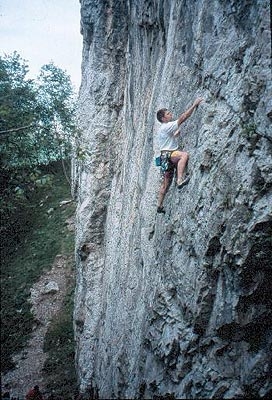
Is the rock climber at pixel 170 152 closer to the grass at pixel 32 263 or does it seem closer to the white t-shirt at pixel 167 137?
the white t-shirt at pixel 167 137

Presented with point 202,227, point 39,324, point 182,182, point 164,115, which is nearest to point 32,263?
point 39,324

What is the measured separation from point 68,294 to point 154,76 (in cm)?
1573

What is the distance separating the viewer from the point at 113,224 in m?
12.2

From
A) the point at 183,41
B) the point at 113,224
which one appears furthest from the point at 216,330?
the point at 113,224

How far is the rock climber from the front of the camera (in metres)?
6.11

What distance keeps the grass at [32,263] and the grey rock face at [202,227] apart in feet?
20.0

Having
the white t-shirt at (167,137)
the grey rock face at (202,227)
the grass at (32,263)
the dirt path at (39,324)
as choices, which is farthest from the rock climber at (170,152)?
the dirt path at (39,324)

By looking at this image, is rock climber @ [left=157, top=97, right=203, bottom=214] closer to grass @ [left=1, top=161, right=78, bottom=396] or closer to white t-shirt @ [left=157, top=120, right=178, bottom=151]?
white t-shirt @ [left=157, top=120, right=178, bottom=151]

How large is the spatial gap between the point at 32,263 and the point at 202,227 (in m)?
20.7

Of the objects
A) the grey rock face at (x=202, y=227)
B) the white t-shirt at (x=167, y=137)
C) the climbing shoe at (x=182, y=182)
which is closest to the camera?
the grey rock face at (x=202, y=227)

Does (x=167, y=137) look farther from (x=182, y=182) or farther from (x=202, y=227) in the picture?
(x=202, y=227)

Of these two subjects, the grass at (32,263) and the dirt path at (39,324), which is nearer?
the dirt path at (39,324)

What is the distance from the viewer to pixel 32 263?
23.5 meters

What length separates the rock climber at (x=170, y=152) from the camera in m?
6.11
